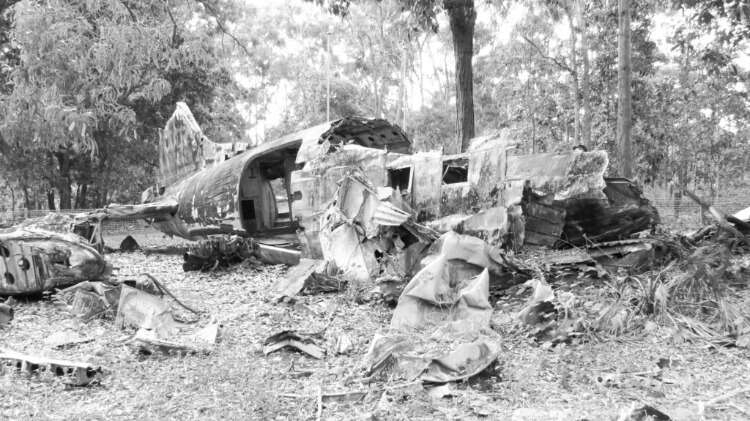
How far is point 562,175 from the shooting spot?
25.8 feet

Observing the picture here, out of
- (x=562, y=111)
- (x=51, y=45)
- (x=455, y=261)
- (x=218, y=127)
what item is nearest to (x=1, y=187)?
(x=218, y=127)

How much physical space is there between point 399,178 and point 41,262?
5.43 meters

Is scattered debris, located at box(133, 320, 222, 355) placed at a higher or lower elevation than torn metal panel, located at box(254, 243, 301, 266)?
lower

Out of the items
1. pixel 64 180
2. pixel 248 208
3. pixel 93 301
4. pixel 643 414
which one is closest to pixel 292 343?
pixel 93 301

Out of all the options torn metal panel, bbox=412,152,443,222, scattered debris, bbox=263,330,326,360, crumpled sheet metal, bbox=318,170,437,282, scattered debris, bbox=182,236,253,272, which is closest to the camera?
scattered debris, bbox=263,330,326,360

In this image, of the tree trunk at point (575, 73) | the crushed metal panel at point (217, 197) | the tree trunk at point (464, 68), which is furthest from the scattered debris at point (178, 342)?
the tree trunk at point (575, 73)

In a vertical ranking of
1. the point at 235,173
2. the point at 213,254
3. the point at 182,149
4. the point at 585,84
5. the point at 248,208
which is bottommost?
the point at 213,254

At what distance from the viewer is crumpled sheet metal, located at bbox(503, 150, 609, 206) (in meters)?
7.64

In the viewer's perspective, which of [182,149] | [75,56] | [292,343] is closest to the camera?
[292,343]

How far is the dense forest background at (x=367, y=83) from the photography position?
33.0 feet

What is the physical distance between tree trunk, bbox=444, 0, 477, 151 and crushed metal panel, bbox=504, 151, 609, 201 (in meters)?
5.65

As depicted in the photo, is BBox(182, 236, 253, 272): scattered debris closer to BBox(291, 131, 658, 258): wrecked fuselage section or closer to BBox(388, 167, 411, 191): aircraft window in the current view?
BBox(291, 131, 658, 258): wrecked fuselage section

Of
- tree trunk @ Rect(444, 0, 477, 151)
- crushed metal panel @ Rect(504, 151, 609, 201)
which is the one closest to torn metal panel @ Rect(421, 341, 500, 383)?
crushed metal panel @ Rect(504, 151, 609, 201)

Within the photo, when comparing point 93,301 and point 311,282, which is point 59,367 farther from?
point 311,282
